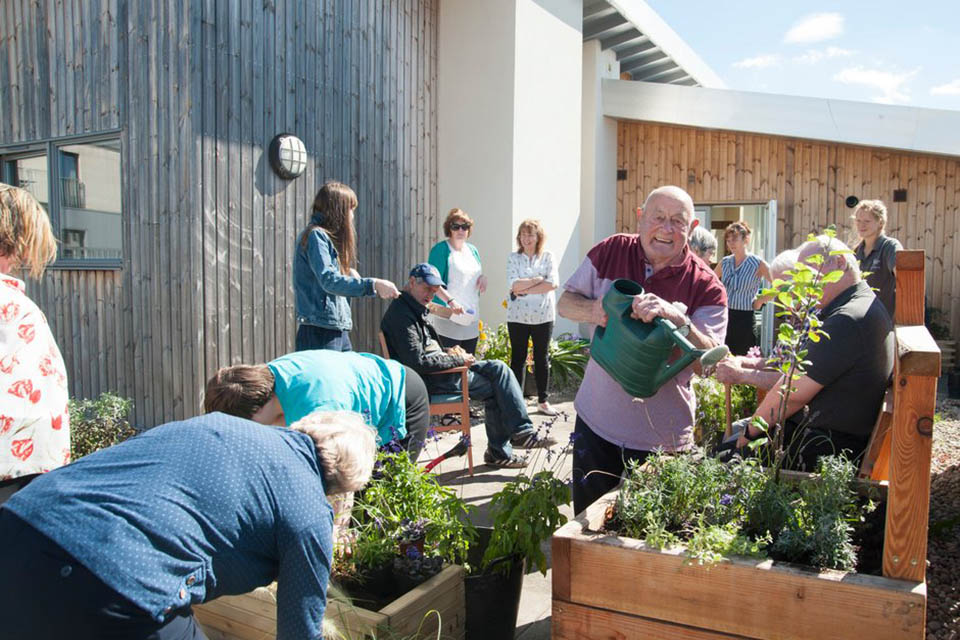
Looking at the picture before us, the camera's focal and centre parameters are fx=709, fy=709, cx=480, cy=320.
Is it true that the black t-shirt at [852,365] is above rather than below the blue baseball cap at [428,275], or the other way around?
below

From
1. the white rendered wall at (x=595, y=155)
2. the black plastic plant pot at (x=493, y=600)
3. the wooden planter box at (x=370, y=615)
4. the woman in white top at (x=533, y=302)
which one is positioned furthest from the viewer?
the white rendered wall at (x=595, y=155)

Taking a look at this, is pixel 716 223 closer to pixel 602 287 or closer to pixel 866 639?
pixel 602 287

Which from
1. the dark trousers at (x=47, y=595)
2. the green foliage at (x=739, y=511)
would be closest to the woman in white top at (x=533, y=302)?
the green foliage at (x=739, y=511)

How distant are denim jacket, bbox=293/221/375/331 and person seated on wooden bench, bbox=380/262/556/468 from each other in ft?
1.21

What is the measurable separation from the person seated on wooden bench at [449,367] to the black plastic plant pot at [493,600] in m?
2.02

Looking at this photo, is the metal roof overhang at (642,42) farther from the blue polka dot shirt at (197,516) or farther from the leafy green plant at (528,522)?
the blue polka dot shirt at (197,516)

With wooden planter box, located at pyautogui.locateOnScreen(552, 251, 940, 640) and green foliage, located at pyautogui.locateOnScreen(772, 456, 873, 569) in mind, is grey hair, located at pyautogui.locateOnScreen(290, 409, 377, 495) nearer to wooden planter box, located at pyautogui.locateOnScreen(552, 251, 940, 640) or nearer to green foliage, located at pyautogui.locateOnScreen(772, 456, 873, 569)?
wooden planter box, located at pyautogui.locateOnScreen(552, 251, 940, 640)

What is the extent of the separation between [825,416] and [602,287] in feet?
2.82

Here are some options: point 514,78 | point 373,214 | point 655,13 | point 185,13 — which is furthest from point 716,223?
point 185,13

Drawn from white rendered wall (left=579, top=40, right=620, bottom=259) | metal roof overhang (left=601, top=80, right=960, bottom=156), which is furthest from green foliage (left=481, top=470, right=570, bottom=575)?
metal roof overhang (left=601, top=80, right=960, bottom=156)

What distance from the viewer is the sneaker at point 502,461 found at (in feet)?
14.6

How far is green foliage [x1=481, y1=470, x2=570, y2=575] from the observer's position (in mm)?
2139

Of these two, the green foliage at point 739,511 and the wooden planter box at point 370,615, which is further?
the wooden planter box at point 370,615

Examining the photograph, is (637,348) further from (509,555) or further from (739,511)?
(509,555)
